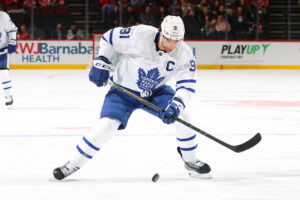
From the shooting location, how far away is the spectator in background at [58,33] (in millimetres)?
12938

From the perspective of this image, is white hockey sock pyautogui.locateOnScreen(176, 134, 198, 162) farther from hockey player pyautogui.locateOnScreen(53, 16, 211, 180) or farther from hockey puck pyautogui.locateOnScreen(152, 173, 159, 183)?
hockey puck pyautogui.locateOnScreen(152, 173, 159, 183)

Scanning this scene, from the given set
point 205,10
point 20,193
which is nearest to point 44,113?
point 20,193

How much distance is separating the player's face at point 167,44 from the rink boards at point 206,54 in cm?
954

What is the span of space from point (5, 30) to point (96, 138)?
4.33m

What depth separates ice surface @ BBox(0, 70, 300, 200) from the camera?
3.35 meters

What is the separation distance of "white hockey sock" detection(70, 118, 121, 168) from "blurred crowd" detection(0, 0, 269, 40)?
965 centimetres

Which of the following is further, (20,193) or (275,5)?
(275,5)

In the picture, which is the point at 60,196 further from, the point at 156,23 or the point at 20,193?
the point at 156,23

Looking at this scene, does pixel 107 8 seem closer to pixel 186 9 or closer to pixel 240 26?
pixel 186 9

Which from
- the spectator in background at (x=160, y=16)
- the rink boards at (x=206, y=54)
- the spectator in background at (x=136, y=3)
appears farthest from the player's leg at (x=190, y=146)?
the spectator in background at (x=136, y=3)

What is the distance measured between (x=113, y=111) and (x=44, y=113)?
129 inches

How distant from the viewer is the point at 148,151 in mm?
4555

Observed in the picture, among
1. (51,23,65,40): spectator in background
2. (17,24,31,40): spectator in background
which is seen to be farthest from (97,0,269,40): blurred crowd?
(17,24,31,40): spectator in background

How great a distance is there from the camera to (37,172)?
3.80m
